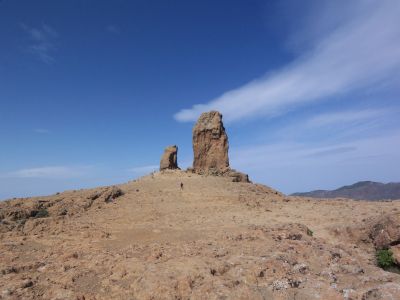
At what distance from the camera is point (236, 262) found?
866 cm

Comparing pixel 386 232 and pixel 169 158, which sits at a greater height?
pixel 169 158

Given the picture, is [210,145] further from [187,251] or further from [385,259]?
[187,251]

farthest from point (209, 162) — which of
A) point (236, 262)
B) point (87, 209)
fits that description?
point (236, 262)

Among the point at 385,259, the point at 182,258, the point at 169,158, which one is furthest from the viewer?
the point at 169,158

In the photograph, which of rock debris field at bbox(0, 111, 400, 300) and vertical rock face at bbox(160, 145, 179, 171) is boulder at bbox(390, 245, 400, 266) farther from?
vertical rock face at bbox(160, 145, 179, 171)

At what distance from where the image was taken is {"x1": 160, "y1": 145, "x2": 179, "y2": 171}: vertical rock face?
38.1 m

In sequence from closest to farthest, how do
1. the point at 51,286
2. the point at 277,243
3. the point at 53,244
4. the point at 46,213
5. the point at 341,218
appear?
the point at 51,286 → the point at 277,243 → the point at 53,244 → the point at 341,218 → the point at 46,213

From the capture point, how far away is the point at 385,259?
1145cm

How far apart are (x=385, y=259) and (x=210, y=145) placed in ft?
83.9

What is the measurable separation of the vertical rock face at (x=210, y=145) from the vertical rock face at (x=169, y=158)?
311cm

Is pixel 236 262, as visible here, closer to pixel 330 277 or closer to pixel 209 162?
pixel 330 277

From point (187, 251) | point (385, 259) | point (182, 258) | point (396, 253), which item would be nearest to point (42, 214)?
point (187, 251)

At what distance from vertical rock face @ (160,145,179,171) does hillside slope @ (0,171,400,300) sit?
1816 centimetres

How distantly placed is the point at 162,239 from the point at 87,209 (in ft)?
33.4
